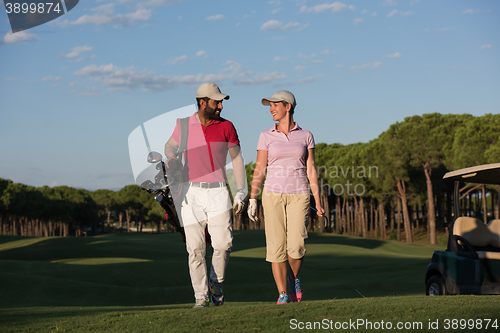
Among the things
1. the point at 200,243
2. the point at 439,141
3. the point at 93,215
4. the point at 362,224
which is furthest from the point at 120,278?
the point at 93,215

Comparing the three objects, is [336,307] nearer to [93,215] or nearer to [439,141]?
[439,141]

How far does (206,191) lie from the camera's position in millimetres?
6453

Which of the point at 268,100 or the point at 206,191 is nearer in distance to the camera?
the point at 206,191

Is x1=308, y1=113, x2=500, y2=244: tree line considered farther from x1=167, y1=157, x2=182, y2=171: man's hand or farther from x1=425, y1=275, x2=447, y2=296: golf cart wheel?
x1=167, y1=157, x2=182, y2=171: man's hand

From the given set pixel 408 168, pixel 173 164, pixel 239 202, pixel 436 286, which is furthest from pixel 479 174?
pixel 408 168

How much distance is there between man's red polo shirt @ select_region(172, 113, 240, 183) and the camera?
6480mm

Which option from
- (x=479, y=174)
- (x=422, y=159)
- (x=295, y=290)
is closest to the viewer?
(x=295, y=290)

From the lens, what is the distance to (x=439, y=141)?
1854 inches

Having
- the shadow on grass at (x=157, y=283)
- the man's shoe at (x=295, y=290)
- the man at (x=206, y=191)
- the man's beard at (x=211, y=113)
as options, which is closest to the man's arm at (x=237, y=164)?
the man at (x=206, y=191)

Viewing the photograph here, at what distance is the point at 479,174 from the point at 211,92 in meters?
4.88

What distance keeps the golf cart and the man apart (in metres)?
3.78

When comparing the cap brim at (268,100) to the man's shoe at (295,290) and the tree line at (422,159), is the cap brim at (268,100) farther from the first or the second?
the tree line at (422,159)

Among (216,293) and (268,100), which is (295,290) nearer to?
(216,293)

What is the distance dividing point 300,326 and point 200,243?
2.28 m
